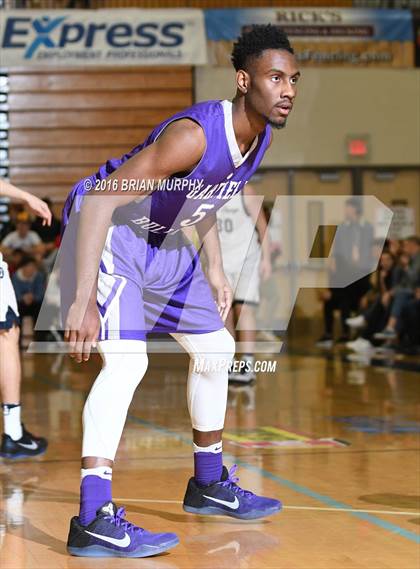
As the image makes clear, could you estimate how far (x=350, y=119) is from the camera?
50.6 feet

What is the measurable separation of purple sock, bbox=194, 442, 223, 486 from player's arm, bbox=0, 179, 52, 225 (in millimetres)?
1106

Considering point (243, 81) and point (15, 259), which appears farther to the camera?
point (15, 259)

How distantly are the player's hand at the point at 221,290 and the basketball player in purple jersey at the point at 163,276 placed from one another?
6.4 inches

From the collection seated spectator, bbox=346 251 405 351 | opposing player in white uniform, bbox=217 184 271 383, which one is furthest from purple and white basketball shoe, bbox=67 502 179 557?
seated spectator, bbox=346 251 405 351

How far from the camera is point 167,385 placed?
8.13 meters

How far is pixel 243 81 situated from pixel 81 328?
958mm

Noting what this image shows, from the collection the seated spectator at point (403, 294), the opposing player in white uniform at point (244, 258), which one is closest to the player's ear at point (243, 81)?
the opposing player in white uniform at point (244, 258)

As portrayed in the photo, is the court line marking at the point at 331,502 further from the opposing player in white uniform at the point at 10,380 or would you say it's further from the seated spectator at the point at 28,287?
the seated spectator at the point at 28,287

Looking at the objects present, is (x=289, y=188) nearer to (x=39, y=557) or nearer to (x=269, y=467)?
(x=269, y=467)

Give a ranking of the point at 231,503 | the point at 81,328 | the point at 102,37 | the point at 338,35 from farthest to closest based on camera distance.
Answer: the point at 338,35 < the point at 102,37 < the point at 231,503 < the point at 81,328

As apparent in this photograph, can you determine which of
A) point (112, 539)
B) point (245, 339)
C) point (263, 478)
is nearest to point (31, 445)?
point (263, 478)

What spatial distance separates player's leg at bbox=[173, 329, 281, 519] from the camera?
365 centimetres

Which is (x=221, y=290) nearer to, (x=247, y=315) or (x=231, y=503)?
(x=231, y=503)

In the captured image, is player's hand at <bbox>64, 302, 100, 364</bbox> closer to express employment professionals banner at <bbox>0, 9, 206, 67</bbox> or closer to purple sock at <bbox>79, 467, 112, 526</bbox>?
purple sock at <bbox>79, 467, 112, 526</bbox>
